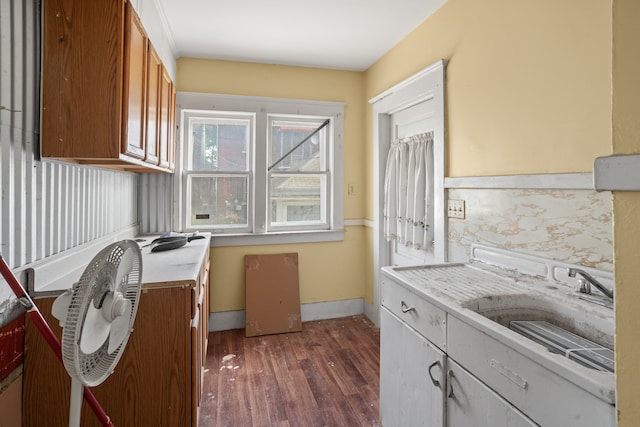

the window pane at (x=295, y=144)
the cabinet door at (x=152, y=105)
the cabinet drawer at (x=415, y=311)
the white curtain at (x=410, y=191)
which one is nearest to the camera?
the cabinet drawer at (x=415, y=311)

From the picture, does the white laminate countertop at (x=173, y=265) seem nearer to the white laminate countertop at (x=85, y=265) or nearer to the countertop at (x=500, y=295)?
the white laminate countertop at (x=85, y=265)

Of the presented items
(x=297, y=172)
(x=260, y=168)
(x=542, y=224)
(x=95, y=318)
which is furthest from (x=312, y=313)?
(x=95, y=318)

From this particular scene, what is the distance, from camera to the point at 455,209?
2.18 meters

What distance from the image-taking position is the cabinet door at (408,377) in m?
1.35

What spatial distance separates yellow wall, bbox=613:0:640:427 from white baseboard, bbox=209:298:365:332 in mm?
2958

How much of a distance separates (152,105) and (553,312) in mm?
2313

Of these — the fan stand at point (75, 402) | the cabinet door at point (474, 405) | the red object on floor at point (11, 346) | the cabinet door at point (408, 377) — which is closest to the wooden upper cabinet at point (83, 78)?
the red object on floor at point (11, 346)

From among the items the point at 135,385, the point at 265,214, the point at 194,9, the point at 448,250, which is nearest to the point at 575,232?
the point at 448,250

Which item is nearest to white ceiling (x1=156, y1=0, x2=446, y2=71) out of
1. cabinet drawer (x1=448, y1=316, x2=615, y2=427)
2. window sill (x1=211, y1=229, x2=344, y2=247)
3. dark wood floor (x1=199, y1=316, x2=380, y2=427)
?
window sill (x1=211, y1=229, x2=344, y2=247)

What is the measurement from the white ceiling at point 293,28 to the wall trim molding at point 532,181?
1.28m

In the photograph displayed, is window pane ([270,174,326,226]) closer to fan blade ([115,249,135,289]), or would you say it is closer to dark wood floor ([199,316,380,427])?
dark wood floor ([199,316,380,427])

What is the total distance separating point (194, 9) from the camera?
236 cm

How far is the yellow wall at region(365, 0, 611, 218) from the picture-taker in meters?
1.40

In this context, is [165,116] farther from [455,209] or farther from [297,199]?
[455,209]
